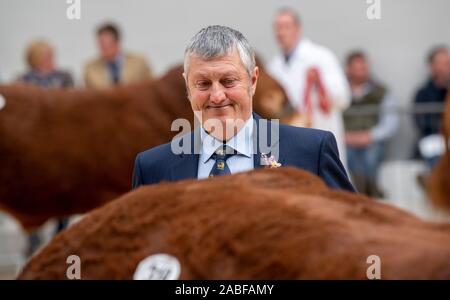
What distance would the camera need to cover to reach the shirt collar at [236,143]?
2.94 meters

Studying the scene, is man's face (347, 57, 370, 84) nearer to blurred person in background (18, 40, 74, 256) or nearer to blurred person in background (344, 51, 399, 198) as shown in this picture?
blurred person in background (344, 51, 399, 198)

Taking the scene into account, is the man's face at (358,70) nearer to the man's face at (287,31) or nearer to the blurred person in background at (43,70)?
the man's face at (287,31)

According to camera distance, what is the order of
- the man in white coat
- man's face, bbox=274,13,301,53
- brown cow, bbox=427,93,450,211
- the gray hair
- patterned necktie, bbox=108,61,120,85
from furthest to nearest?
patterned necktie, bbox=108,61,120,85
man's face, bbox=274,13,301,53
the man in white coat
brown cow, bbox=427,93,450,211
the gray hair

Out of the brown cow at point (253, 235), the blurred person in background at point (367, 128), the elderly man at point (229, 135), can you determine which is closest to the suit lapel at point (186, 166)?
the elderly man at point (229, 135)

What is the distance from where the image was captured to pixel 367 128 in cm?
867

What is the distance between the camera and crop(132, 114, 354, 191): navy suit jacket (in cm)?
290

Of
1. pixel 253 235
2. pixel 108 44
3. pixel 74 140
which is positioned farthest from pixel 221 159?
pixel 108 44

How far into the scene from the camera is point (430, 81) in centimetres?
902

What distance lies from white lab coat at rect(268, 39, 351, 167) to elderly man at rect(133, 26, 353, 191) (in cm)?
502

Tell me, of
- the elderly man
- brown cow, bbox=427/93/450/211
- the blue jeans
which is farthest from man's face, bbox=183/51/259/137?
the blue jeans

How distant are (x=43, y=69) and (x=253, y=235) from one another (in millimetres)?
7300

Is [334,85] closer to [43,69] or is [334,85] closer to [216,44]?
[43,69]

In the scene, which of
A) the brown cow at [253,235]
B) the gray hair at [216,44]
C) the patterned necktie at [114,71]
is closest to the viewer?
the brown cow at [253,235]

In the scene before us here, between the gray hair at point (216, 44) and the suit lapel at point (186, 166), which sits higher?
the gray hair at point (216, 44)
